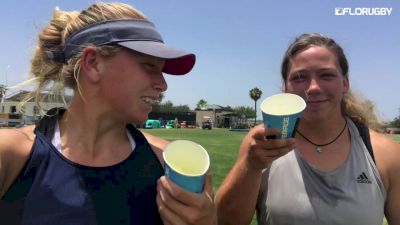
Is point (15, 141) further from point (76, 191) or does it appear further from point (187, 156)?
point (187, 156)

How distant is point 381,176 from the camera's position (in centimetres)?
242

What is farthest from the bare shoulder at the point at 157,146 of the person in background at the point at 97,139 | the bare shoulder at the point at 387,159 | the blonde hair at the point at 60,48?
the bare shoulder at the point at 387,159

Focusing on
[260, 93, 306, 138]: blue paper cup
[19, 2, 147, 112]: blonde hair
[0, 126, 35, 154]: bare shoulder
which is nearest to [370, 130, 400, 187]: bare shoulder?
[260, 93, 306, 138]: blue paper cup

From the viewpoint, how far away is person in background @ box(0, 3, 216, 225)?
172 centimetres

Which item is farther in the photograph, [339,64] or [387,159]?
[339,64]

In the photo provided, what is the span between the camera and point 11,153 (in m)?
1.72

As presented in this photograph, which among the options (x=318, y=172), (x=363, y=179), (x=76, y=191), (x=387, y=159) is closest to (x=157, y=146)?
(x=76, y=191)

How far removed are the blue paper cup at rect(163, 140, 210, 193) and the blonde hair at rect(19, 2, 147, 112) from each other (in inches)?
22.2

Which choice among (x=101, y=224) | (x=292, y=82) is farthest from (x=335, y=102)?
(x=101, y=224)

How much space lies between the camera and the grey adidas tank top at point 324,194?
2.33 m

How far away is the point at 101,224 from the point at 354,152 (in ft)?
5.03

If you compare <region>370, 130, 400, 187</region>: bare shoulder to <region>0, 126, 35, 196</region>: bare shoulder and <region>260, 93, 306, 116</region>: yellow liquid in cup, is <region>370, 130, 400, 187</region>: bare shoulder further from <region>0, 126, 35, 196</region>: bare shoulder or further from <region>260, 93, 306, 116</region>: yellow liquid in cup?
<region>0, 126, 35, 196</region>: bare shoulder

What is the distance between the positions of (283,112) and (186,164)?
2.06ft

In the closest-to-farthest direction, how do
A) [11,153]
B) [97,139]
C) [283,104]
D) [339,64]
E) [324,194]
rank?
[11,153] → [97,139] → [283,104] → [324,194] → [339,64]
